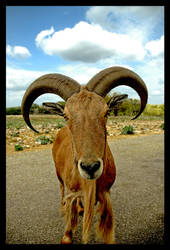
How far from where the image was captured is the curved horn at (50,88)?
9.74ft

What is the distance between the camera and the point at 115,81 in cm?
323

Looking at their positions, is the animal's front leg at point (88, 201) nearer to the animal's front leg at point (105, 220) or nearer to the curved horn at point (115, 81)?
the animal's front leg at point (105, 220)

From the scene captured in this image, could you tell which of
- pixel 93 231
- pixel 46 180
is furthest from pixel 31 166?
pixel 93 231

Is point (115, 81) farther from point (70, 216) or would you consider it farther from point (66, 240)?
point (66, 240)

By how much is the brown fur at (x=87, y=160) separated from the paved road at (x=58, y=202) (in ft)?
1.65

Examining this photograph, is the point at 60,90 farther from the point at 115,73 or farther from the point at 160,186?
the point at 160,186

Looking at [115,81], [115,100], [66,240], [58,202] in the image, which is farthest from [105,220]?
[115,81]

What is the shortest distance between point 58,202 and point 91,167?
295 cm

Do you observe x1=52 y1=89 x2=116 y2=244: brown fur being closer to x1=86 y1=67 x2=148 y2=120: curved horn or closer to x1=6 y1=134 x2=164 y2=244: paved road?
x1=86 y1=67 x2=148 y2=120: curved horn

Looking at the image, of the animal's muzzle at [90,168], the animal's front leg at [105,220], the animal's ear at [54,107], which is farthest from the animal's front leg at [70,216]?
the animal's ear at [54,107]

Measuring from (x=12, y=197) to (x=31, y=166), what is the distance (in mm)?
2488

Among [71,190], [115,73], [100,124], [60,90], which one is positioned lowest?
[71,190]
